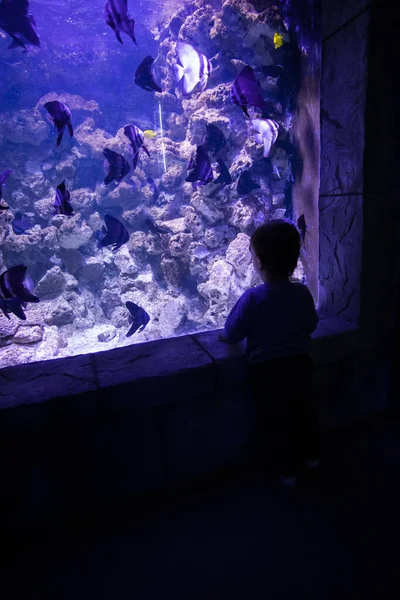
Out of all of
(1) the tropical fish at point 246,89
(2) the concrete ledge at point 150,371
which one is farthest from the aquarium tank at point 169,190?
(2) the concrete ledge at point 150,371

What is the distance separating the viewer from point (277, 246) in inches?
76.1

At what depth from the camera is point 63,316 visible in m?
10.5

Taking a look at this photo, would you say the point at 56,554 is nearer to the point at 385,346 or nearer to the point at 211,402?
the point at 211,402

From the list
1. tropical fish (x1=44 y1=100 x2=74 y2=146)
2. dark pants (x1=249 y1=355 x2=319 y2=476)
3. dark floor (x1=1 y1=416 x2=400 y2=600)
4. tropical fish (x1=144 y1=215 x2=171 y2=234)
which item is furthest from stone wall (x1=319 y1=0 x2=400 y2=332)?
tropical fish (x1=144 y1=215 x2=171 y2=234)

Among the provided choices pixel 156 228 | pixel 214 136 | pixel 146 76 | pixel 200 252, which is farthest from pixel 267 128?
pixel 156 228

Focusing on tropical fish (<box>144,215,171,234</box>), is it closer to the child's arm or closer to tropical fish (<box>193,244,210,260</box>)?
tropical fish (<box>193,244,210,260</box>)

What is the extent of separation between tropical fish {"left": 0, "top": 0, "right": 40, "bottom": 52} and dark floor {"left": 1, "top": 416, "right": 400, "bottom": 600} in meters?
4.95

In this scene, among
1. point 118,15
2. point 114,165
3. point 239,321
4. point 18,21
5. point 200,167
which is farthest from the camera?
point 114,165

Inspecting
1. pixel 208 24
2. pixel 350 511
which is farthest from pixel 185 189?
A: pixel 350 511

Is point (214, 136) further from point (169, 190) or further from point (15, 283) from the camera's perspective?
point (169, 190)

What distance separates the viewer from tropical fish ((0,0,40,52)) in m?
3.87

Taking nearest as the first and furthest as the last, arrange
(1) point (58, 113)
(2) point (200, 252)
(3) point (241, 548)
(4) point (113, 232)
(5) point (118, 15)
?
(3) point (241, 548)
(5) point (118, 15)
(1) point (58, 113)
(4) point (113, 232)
(2) point (200, 252)

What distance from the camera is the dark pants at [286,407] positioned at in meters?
1.99

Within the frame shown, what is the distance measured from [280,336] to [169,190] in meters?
13.1
